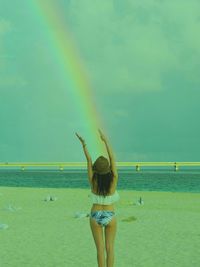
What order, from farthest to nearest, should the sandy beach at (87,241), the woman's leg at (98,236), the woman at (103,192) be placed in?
the sandy beach at (87,241), the woman's leg at (98,236), the woman at (103,192)

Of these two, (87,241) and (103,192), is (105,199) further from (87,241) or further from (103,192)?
(87,241)

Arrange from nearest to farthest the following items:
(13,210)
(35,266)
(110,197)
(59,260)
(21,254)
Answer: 1. (110,197)
2. (35,266)
3. (59,260)
4. (21,254)
5. (13,210)

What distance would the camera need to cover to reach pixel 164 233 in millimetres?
17984

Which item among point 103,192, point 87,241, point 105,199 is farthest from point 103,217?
point 87,241

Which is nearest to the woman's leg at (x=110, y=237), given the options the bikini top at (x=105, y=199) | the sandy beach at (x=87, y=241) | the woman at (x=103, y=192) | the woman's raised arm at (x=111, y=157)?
the woman at (x=103, y=192)

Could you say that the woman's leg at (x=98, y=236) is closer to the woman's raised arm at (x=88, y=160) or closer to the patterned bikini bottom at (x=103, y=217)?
the patterned bikini bottom at (x=103, y=217)

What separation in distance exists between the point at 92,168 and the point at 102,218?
2.75 feet

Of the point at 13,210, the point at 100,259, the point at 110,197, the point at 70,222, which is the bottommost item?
the point at 100,259

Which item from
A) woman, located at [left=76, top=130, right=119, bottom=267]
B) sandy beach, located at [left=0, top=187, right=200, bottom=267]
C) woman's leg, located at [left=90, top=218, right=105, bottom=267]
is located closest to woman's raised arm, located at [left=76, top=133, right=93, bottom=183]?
woman, located at [left=76, top=130, right=119, bottom=267]

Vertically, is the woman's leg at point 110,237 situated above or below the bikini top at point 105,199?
below

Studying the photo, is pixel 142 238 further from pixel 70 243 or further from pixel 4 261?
pixel 4 261

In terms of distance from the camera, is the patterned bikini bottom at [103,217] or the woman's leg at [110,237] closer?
the patterned bikini bottom at [103,217]

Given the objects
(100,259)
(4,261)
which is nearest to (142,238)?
(4,261)

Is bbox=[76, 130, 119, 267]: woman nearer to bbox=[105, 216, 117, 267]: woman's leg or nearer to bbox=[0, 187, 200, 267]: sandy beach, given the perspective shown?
bbox=[105, 216, 117, 267]: woman's leg
